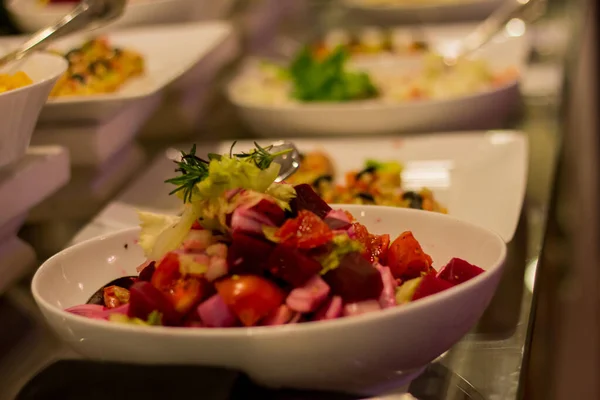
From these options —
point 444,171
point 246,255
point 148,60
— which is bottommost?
point 444,171

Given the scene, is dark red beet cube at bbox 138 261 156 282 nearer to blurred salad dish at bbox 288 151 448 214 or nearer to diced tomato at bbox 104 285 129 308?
diced tomato at bbox 104 285 129 308

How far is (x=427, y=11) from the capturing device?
2.03 metres

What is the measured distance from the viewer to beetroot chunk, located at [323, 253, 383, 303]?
601 millimetres

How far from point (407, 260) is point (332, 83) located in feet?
2.53

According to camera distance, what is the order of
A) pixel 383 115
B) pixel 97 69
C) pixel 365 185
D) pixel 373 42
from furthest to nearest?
pixel 373 42 → pixel 383 115 → pixel 97 69 → pixel 365 185

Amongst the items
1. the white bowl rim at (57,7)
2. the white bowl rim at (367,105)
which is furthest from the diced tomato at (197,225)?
the white bowl rim at (57,7)

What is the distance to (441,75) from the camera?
1.49 m

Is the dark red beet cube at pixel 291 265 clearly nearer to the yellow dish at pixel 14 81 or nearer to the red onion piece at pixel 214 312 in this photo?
the red onion piece at pixel 214 312

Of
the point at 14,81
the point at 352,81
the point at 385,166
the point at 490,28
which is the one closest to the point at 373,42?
the point at 490,28

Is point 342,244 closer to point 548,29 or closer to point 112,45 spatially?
point 112,45

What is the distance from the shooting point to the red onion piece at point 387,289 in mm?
615

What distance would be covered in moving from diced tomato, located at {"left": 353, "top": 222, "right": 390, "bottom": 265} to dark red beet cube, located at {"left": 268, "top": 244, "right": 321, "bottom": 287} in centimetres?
8

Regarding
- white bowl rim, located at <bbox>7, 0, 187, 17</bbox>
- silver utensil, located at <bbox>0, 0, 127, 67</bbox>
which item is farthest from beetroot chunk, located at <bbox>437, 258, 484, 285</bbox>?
white bowl rim, located at <bbox>7, 0, 187, 17</bbox>

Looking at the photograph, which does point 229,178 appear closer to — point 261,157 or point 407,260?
point 261,157
